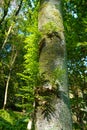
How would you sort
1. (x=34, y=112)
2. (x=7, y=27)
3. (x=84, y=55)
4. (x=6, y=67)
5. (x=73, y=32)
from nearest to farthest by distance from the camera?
(x=34, y=112) < (x=73, y=32) < (x=84, y=55) < (x=7, y=27) < (x=6, y=67)

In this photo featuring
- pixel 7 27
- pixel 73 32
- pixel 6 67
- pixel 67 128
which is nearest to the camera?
pixel 67 128

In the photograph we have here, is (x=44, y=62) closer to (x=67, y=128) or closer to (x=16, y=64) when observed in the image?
(x=67, y=128)

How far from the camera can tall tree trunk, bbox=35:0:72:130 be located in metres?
1.79

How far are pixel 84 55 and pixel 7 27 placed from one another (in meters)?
23.6

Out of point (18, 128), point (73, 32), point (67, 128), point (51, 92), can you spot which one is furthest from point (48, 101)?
point (18, 128)

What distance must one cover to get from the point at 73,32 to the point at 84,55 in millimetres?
841

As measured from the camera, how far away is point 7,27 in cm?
2755

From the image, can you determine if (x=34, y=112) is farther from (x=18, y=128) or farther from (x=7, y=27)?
(x=7, y=27)

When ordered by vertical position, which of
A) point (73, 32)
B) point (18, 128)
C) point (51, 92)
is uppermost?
point (51, 92)

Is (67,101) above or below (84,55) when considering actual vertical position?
above

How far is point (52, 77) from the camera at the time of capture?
75.2 inches

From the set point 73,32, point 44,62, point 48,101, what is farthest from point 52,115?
point 73,32

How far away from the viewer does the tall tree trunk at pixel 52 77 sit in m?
1.79

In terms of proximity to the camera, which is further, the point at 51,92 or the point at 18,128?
the point at 18,128
